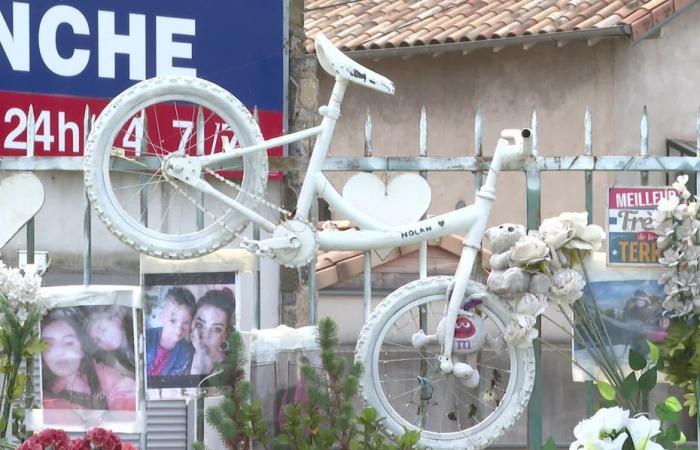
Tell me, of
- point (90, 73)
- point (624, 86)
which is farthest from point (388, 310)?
point (624, 86)

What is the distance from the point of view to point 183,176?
4344mm

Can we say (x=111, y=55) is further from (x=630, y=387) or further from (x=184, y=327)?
(x=630, y=387)

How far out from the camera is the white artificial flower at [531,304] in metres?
4.49

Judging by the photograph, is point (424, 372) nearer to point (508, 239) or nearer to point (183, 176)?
point (508, 239)

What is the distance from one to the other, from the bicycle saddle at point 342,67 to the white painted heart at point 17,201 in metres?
0.99

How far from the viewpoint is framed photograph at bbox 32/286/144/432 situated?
4543mm

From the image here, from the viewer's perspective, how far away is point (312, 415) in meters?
4.41

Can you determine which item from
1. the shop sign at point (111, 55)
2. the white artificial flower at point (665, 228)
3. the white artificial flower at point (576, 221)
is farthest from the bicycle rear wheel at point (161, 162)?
the shop sign at point (111, 55)

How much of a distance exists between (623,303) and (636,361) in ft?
0.79

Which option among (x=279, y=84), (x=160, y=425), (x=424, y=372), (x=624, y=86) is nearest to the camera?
(x=424, y=372)

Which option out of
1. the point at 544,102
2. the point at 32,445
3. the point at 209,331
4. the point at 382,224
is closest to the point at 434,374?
the point at 382,224

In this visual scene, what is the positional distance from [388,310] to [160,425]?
2.07 m

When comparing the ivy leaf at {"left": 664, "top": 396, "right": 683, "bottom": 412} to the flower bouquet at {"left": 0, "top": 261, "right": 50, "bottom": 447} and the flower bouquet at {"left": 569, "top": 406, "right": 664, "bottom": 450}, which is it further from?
the flower bouquet at {"left": 0, "top": 261, "right": 50, "bottom": 447}

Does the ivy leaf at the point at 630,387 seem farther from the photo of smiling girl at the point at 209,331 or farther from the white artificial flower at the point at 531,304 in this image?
the photo of smiling girl at the point at 209,331
